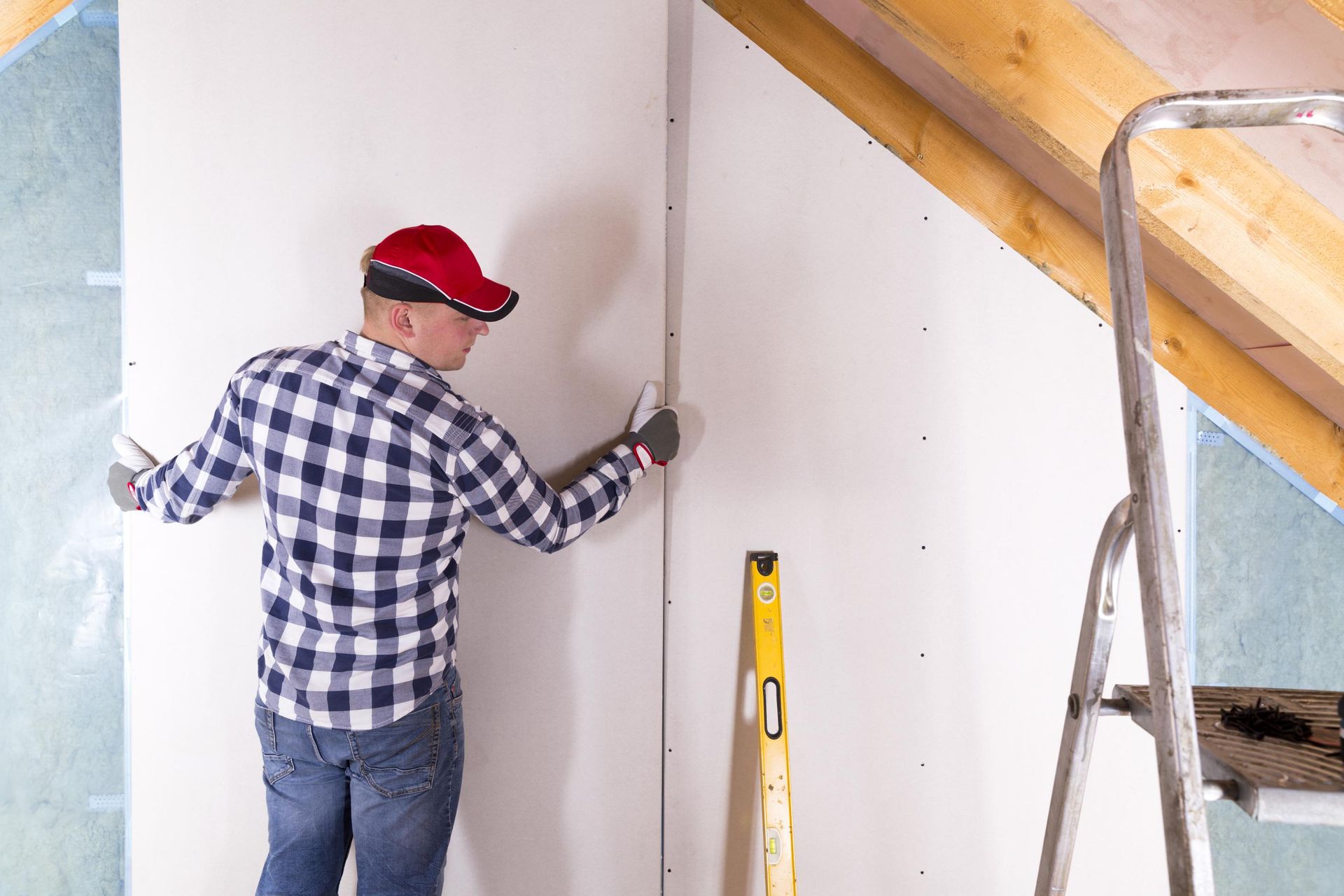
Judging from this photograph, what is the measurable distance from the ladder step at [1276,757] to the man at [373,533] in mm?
956

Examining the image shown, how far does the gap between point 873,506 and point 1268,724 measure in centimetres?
93

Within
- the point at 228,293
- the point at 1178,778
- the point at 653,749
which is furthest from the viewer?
the point at 653,749

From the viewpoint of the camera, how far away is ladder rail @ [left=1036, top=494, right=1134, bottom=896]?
2.81 feet

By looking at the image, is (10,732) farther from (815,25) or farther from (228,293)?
(815,25)

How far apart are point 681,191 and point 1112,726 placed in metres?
1.49

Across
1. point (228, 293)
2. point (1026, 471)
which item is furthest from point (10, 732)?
point (1026, 471)

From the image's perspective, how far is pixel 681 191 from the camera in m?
1.67

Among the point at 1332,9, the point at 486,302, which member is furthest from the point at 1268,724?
the point at 486,302

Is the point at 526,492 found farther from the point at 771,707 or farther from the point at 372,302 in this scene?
the point at 771,707

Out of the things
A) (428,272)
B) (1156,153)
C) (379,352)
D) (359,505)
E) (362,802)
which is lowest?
(362,802)

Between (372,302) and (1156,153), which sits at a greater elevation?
(1156,153)

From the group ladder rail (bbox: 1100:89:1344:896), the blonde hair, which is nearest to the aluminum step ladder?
ladder rail (bbox: 1100:89:1344:896)

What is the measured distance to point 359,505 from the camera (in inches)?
49.1

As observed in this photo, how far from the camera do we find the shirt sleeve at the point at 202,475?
1.36m
